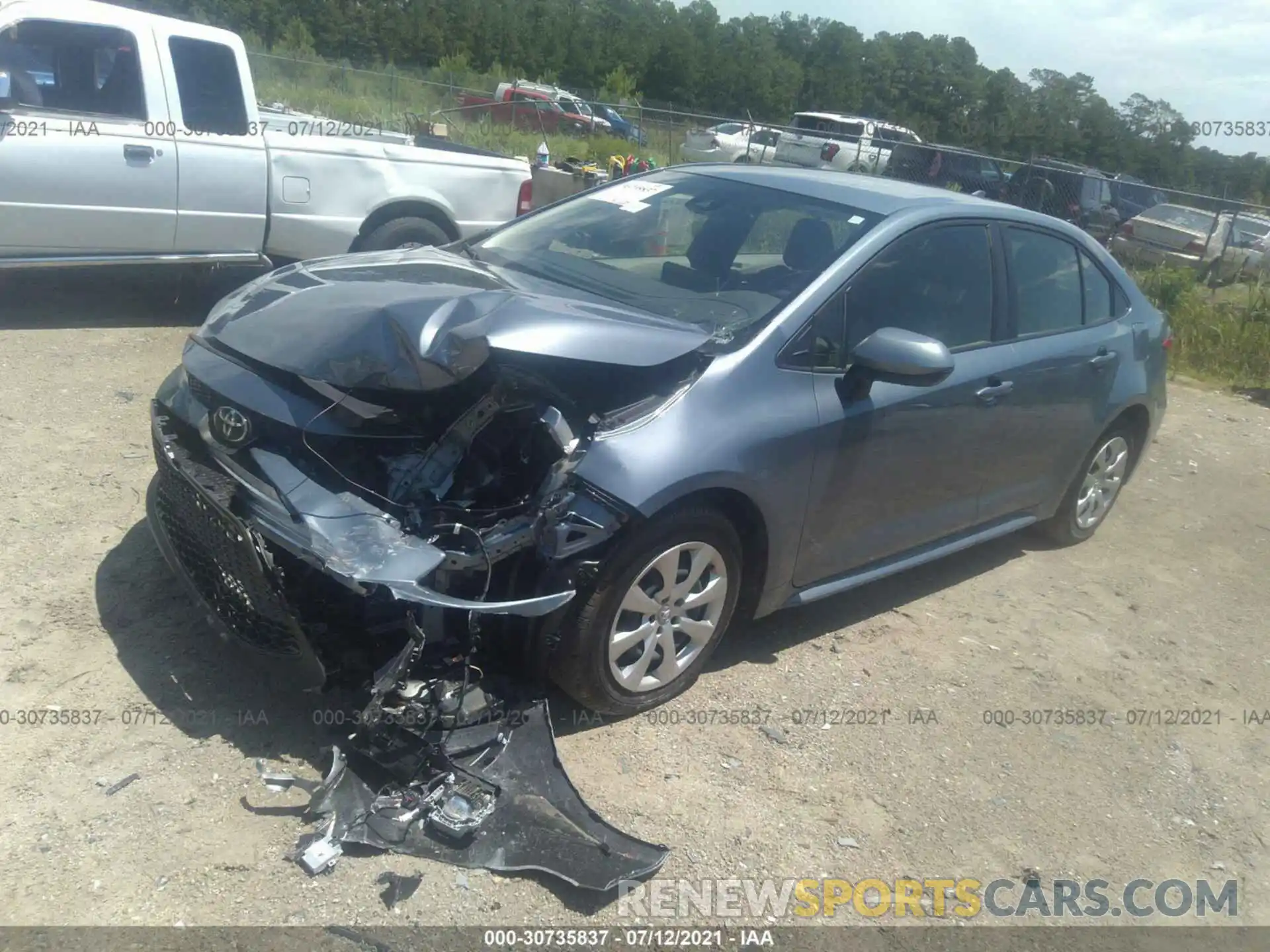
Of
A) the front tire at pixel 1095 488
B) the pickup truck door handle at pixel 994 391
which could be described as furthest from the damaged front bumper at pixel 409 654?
the front tire at pixel 1095 488

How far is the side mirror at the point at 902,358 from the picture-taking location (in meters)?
3.78

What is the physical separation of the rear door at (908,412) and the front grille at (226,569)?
1.86 m

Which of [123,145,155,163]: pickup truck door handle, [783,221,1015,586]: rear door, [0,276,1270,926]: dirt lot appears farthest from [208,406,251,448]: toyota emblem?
[123,145,155,163]: pickup truck door handle

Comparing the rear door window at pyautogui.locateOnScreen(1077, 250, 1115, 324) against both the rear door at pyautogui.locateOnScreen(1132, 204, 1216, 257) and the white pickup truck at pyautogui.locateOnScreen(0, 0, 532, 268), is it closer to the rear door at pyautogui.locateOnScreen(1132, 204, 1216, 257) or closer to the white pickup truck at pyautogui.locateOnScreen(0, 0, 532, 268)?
the white pickup truck at pyautogui.locateOnScreen(0, 0, 532, 268)

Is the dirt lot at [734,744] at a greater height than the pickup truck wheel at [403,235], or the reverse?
the pickup truck wheel at [403,235]

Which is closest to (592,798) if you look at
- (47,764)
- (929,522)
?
(47,764)

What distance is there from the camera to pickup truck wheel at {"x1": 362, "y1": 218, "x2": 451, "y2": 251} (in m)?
7.85

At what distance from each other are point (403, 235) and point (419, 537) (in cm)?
521

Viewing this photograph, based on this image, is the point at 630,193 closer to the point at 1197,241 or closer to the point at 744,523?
the point at 744,523

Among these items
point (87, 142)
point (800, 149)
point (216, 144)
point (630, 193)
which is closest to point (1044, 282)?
point (630, 193)

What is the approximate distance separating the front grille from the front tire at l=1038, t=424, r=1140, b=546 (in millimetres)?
4063

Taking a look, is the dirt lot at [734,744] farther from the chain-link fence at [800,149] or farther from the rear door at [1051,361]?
the chain-link fence at [800,149]

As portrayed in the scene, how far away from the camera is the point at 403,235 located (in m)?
7.94

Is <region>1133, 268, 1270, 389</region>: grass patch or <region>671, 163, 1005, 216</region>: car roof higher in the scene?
<region>671, 163, 1005, 216</region>: car roof
